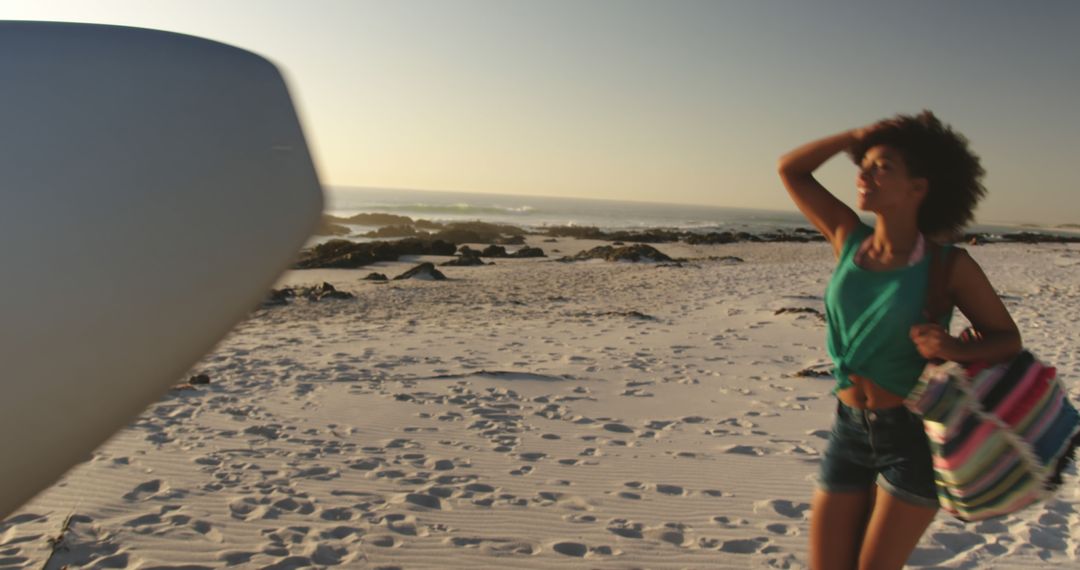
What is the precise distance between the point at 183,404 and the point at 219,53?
15.8ft

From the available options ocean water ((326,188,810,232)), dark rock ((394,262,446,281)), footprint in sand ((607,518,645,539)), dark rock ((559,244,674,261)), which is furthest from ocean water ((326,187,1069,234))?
footprint in sand ((607,518,645,539))

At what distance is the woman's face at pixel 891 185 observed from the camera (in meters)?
1.96

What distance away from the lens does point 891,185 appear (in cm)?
196

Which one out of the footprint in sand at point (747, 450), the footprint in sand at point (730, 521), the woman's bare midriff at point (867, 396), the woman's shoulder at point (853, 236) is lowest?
the footprint in sand at point (747, 450)

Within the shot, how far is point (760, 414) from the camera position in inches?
227

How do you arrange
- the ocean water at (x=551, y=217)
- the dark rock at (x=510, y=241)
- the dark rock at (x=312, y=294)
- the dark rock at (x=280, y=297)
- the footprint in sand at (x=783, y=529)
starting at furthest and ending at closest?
the ocean water at (x=551, y=217)
the dark rock at (x=510, y=241)
the dark rock at (x=312, y=294)
the dark rock at (x=280, y=297)
the footprint in sand at (x=783, y=529)

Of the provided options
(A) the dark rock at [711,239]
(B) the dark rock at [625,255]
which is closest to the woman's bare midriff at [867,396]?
(B) the dark rock at [625,255]

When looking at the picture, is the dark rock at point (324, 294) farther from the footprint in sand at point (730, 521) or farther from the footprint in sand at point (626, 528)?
the footprint in sand at point (730, 521)

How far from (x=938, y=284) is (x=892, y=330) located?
17cm

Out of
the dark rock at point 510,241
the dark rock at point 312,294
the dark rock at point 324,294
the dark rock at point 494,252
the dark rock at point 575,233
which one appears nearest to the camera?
the dark rock at point 312,294

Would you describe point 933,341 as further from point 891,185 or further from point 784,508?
point 784,508

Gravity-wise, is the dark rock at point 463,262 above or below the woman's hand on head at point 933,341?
below

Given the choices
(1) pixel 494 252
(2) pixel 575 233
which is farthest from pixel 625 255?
(2) pixel 575 233

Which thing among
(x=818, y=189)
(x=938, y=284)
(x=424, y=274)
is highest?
(x=818, y=189)
